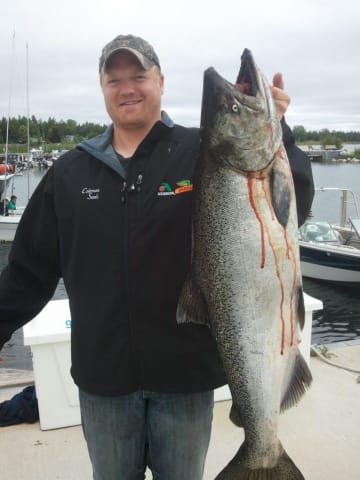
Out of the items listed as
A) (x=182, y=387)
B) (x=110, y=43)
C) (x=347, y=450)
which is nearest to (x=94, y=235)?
(x=182, y=387)

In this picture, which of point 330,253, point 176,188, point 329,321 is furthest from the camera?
point 330,253

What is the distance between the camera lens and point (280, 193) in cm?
189

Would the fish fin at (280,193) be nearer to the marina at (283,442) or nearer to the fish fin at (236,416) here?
the fish fin at (236,416)

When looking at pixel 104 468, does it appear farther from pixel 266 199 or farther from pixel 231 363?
pixel 266 199

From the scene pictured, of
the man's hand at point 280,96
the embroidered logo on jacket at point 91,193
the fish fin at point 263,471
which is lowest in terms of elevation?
the fish fin at point 263,471

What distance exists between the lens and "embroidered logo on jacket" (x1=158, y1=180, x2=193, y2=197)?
6.90ft

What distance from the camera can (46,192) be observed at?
2305 mm

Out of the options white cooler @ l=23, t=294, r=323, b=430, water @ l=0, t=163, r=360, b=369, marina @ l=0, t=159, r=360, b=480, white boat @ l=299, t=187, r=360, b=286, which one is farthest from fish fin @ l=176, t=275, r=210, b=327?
white boat @ l=299, t=187, r=360, b=286

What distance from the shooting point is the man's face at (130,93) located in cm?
214

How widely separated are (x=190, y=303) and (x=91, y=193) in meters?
0.64

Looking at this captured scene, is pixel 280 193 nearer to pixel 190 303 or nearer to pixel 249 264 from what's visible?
pixel 249 264

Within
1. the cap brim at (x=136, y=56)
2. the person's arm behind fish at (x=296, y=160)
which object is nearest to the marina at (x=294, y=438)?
the person's arm behind fish at (x=296, y=160)

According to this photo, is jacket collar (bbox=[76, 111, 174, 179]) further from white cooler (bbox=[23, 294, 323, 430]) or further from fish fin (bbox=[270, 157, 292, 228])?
white cooler (bbox=[23, 294, 323, 430])

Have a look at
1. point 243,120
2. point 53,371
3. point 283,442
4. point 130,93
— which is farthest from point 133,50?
point 283,442
